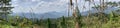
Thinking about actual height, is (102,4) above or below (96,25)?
above

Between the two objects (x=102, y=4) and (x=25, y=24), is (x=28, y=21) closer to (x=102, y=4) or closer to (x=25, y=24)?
(x=25, y=24)

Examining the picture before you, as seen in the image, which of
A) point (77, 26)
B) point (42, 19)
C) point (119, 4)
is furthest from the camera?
point (119, 4)

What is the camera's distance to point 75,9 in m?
3.54

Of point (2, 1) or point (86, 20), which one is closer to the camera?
point (86, 20)

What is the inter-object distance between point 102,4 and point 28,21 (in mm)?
2011

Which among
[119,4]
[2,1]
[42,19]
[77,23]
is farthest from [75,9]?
[2,1]

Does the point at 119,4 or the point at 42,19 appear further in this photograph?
the point at 119,4

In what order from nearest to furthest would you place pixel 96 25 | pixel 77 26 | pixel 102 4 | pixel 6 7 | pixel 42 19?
pixel 77 26 < pixel 102 4 < pixel 96 25 < pixel 42 19 < pixel 6 7

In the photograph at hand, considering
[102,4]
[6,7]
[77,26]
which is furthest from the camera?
[6,7]

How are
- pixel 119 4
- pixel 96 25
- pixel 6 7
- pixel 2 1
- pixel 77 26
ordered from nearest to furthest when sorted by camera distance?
pixel 77 26 < pixel 96 25 < pixel 119 4 < pixel 2 1 < pixel 6 7

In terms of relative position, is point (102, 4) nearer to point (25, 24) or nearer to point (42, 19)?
point (42, 19)

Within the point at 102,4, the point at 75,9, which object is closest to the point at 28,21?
the point at 102,4

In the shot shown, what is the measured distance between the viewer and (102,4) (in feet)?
14.7

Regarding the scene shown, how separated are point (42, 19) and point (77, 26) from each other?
100 inches
